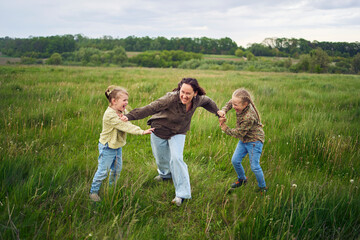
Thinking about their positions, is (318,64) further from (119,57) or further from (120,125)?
(119,57)

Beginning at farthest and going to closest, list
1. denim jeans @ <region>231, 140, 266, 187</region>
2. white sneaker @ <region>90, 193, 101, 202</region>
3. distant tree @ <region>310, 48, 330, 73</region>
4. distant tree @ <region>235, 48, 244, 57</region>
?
distant tree @ <region>235, 48, 244, 57</region>
distant tree @ <region>310, 48, 330, 73</region>
denim jeans @ <region>231, 140, 266, 187</region>
white sneaker @ <region>90, 193, 101, 202</region>

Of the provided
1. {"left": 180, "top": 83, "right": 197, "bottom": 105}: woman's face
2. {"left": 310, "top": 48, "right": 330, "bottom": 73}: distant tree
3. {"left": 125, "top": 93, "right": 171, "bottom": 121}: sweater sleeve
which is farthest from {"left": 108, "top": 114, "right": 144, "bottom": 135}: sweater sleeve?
{"left": 310, "top": 48, "right": 330, "bottom": 73}: distant tree

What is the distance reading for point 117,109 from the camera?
109 inches

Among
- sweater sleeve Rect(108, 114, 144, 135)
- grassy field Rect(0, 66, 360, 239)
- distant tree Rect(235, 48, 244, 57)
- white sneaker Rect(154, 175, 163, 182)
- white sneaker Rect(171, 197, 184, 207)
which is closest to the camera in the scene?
grassy field Rect(0, 66, 360, 239)

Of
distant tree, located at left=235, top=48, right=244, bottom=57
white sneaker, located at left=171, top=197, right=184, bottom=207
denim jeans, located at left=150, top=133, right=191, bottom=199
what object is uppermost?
distant tree, located at left=235, top=48, right=244, bottom=57

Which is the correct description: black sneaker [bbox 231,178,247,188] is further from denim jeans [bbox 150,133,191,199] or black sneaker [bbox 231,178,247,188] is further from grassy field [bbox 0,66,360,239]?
denim jeans [bbox 150,133,191,199]

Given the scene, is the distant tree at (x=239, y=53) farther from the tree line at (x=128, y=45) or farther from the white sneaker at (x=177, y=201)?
the white sneaker at (x=177, y=201)

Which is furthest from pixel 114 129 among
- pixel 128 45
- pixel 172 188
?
pixel 128 45

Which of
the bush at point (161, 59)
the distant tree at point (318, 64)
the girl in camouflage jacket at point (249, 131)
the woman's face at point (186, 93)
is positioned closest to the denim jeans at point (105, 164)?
the woman's face at point (186, 93)

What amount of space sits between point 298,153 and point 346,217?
Result: 5.87 ft

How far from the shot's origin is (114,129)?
106 inches

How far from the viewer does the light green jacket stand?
→ 2582 mm

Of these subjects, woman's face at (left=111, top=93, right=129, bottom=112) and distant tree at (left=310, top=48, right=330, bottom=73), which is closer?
woman's face at (left=111, top=93, right=129, bottom=112)

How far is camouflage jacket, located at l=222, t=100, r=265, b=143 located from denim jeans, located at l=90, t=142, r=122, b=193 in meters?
1.56
